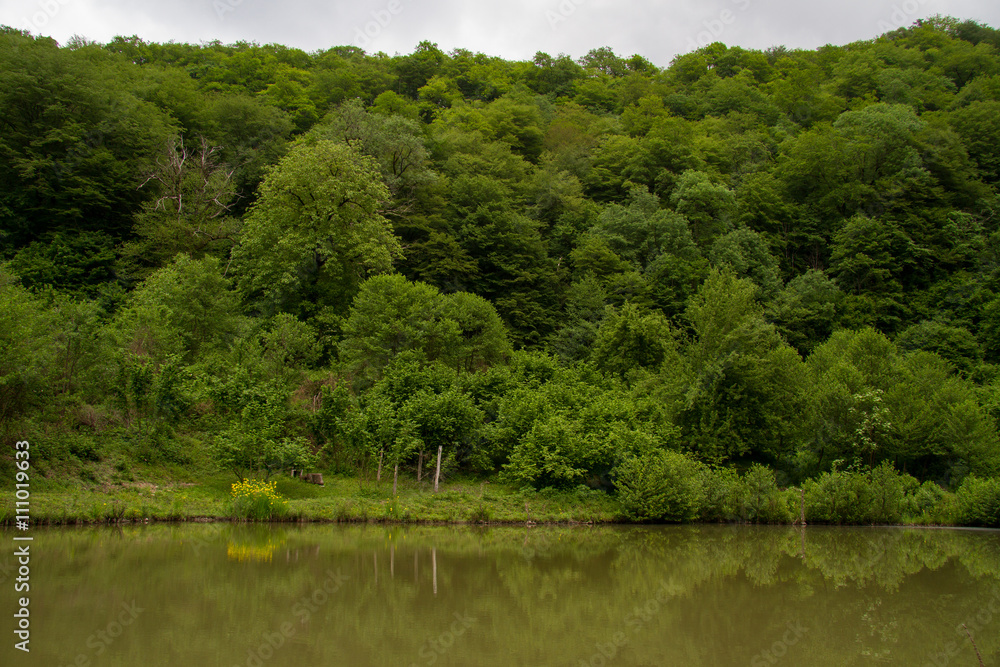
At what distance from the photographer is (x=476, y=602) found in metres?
11.6

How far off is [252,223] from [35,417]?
56.5 ft

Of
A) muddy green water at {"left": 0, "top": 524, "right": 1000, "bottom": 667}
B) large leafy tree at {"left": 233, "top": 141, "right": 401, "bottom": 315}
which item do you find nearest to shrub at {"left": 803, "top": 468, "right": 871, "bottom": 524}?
muddy green water at {"left": 0, "top": 524, "right": 1000, "bottom": 667}

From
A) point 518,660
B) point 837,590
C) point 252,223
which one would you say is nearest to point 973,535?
point 837,590

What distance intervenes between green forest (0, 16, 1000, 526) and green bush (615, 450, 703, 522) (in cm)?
11

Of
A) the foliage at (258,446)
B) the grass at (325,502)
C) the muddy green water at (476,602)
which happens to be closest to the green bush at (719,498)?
the grass at (325,502)

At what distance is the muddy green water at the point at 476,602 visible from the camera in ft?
29.5

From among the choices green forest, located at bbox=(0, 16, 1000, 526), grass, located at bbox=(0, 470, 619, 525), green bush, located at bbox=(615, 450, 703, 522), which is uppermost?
green forest, located at bbox=(0, 16, 1000, 526)

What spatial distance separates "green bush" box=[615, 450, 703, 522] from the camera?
23.4 m

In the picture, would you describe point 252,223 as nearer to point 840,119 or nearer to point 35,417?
point 35,417

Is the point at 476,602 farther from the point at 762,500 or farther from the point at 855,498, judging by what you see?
the point at 855,498

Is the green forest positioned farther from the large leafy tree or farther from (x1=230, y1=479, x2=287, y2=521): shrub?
(x1=230, y1=479, x2=287, y2=521): shrub

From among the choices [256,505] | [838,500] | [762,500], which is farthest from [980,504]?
[256,505]

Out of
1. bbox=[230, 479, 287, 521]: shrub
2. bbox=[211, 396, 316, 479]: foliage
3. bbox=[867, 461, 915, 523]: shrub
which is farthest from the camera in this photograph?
bbox=[867, 461, 915, 523]: shrub

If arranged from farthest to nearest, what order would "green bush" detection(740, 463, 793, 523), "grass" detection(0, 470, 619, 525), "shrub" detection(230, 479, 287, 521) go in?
"green bush" detection(740, 463, 793, 523) < "shrub" detection(230, 479, 287, 521) < "grass" detection(0, 470, 619, 525)
